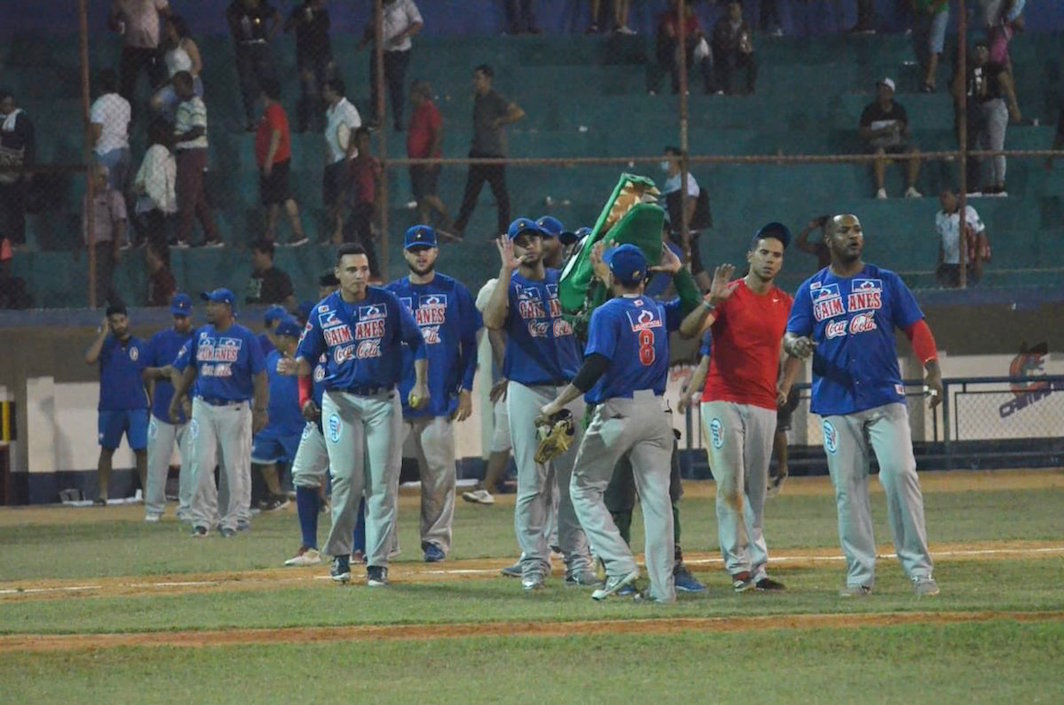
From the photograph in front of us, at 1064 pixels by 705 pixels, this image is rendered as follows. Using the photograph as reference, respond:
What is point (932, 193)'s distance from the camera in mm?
24297

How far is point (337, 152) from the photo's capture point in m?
21.6

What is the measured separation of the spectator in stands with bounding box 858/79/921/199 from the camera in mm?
23578

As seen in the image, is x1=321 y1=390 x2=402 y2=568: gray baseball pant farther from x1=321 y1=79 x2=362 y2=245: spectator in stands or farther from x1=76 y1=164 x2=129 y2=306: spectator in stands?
x1=321 y1=79 x2=362 y2=245: spectator in stands

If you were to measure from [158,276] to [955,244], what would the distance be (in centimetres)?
976

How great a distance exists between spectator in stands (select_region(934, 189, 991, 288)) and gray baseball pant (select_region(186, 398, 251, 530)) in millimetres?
10214

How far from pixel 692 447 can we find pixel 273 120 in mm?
6412

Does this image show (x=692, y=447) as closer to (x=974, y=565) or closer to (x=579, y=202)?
(x=579, y=202)

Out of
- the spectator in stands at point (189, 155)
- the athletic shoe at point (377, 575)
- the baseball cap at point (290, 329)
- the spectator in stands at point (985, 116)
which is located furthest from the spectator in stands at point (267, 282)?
the athletic shoe at point (377, 575)

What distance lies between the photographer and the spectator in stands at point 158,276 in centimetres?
2095

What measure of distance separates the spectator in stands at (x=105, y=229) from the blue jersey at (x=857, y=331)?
1227 centimetres

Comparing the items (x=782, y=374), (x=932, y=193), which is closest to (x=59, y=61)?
(x=932, y=193)

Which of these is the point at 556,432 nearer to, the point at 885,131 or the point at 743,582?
the point at 743,582

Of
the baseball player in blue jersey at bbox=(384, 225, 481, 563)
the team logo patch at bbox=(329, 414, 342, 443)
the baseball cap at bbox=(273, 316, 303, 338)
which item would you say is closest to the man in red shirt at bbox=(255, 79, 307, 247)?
the baseball cap at bbox=(273, 316, 303, 338)

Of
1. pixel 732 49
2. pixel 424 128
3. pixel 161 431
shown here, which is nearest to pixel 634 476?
pixel 161 431
